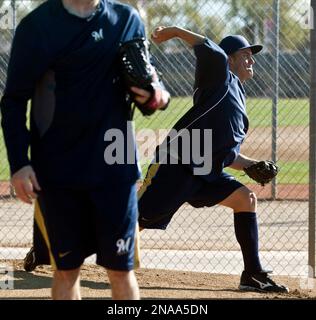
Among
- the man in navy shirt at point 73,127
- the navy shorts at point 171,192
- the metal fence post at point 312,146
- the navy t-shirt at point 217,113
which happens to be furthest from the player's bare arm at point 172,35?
the man in navy shirt at point 73,127

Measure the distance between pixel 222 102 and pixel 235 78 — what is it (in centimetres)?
34

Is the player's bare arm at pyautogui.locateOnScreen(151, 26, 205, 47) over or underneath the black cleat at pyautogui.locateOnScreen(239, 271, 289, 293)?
over

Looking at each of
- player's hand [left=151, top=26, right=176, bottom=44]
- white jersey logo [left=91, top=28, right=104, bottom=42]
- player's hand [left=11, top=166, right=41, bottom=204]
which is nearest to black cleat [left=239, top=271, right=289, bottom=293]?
player's hand [left=151, top=26, right=176, bottom=44]

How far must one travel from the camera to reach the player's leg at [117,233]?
4051 millimetres

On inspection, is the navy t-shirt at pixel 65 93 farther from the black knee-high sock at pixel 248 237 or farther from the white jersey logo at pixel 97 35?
the black knee-high sock at pixel 248 237

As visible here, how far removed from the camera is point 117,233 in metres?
4.07

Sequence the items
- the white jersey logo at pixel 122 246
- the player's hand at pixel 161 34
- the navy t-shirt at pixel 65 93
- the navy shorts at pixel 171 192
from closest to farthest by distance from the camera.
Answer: the navy t-shirt at pixel 65 93 < the white jersey logo at pixel 122 246 < the player's hand at pixel 161 34 < the navy shorts at pixel 171 192

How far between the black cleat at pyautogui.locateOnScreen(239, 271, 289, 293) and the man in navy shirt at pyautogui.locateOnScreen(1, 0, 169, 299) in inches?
96.5

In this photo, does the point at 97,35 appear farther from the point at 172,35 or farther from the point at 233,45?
the point at 233,45

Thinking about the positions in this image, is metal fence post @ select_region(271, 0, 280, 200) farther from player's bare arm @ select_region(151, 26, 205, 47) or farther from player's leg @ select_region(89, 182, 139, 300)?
player's leg @ select_region(89, 182, 139, 300)

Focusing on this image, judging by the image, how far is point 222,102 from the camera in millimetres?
6141

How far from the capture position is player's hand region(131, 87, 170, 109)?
405cm

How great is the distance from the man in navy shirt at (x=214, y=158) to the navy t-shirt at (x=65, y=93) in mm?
1885
